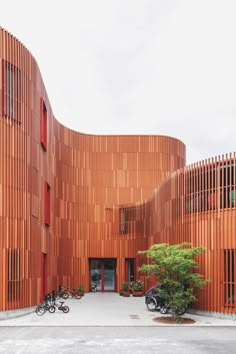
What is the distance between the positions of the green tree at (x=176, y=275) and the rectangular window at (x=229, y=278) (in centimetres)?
112

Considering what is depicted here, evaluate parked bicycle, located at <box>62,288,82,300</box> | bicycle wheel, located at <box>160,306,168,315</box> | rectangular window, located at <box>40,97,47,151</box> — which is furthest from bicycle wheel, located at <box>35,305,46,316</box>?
parked bicycle, located at <box>62,288,82,300</box>

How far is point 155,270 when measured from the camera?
2567 centimetres

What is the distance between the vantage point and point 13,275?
26.6 metres

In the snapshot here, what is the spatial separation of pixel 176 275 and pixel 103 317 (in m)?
4.33

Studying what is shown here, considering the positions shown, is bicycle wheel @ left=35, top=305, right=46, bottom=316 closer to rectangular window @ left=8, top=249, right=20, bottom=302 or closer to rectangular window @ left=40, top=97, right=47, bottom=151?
rectangular window @ left=8, top=249, right=20, bottom=302

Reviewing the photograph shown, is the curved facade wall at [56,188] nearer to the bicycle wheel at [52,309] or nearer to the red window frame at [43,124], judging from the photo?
the red window frame at [43,124]

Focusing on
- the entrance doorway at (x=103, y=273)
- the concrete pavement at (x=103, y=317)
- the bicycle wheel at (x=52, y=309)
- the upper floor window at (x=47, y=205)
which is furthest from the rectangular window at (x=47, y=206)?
the entrance doorway at (x=103, y=273)

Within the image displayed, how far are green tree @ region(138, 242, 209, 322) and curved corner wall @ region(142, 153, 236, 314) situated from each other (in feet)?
2.37

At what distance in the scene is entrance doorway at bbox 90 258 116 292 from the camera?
45062mm

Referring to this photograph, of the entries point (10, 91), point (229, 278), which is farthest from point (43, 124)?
point (229, 278)

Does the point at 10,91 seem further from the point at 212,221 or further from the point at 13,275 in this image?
the point at 212,221

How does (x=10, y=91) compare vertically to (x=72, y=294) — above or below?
above

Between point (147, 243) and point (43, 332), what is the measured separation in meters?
22.9

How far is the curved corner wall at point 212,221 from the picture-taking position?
25.5m
